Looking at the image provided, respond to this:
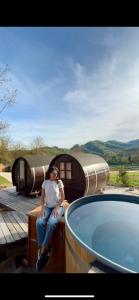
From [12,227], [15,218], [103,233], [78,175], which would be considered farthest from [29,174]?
[103,233]

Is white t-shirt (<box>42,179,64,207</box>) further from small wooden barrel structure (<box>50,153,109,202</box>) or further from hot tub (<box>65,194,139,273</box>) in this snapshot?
small wooden barrel structure (<box>50,153,109,202</box>)

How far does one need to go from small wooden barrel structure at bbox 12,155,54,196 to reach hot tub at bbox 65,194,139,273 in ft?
10.2

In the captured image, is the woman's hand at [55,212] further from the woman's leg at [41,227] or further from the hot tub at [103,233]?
the hot tub at [103,233]

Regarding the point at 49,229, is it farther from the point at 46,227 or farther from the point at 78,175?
the point at 78,175

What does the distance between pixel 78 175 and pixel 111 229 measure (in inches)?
113

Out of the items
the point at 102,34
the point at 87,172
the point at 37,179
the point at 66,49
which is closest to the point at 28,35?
the point at 66,49

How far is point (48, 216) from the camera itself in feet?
9.22

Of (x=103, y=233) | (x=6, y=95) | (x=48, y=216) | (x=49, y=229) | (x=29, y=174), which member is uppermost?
(x=6, y=95)

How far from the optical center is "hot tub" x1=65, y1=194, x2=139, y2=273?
1.79 metres

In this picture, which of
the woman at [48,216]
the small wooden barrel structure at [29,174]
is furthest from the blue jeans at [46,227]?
the small wooden barrel structure at [29,174]

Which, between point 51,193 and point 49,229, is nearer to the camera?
point 49,229

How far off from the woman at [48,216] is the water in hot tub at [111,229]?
1.08ft

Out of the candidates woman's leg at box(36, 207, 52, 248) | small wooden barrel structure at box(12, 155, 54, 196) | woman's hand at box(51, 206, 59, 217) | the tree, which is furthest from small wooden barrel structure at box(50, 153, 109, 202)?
woman's leg at box(36, 207, 52, 248)
